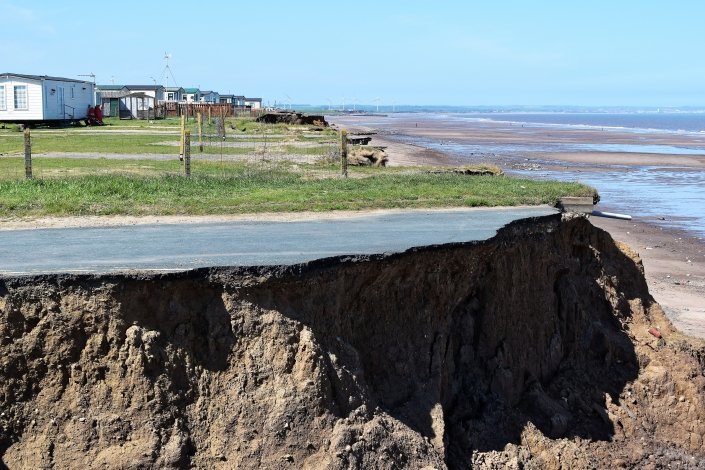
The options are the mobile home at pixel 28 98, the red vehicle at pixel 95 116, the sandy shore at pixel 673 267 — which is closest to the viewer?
the sandy shore at pixel 673 267

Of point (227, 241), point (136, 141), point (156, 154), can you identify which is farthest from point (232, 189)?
point (136, 141)

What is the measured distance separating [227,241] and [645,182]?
110 ft

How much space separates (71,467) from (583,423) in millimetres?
7336

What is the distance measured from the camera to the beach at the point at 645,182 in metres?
22.1

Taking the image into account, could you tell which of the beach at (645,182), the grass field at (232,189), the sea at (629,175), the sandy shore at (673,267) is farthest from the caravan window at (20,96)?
the sandy shore at (673,267)

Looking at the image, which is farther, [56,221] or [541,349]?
[56,221]

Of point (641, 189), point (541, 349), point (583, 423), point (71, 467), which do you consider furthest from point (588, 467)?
point (641, 189)

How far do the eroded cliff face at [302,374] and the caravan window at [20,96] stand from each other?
44.1 m

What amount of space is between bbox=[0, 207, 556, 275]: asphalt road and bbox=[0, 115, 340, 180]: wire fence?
9024mm

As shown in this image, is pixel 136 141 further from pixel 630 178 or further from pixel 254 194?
pixel 254 194

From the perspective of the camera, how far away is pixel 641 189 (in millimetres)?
38969

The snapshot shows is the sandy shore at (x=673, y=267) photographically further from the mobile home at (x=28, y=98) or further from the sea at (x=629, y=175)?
the mobile home at (x=28, y=98)

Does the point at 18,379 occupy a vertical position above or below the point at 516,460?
above

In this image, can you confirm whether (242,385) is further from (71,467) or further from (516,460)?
(516,460)
